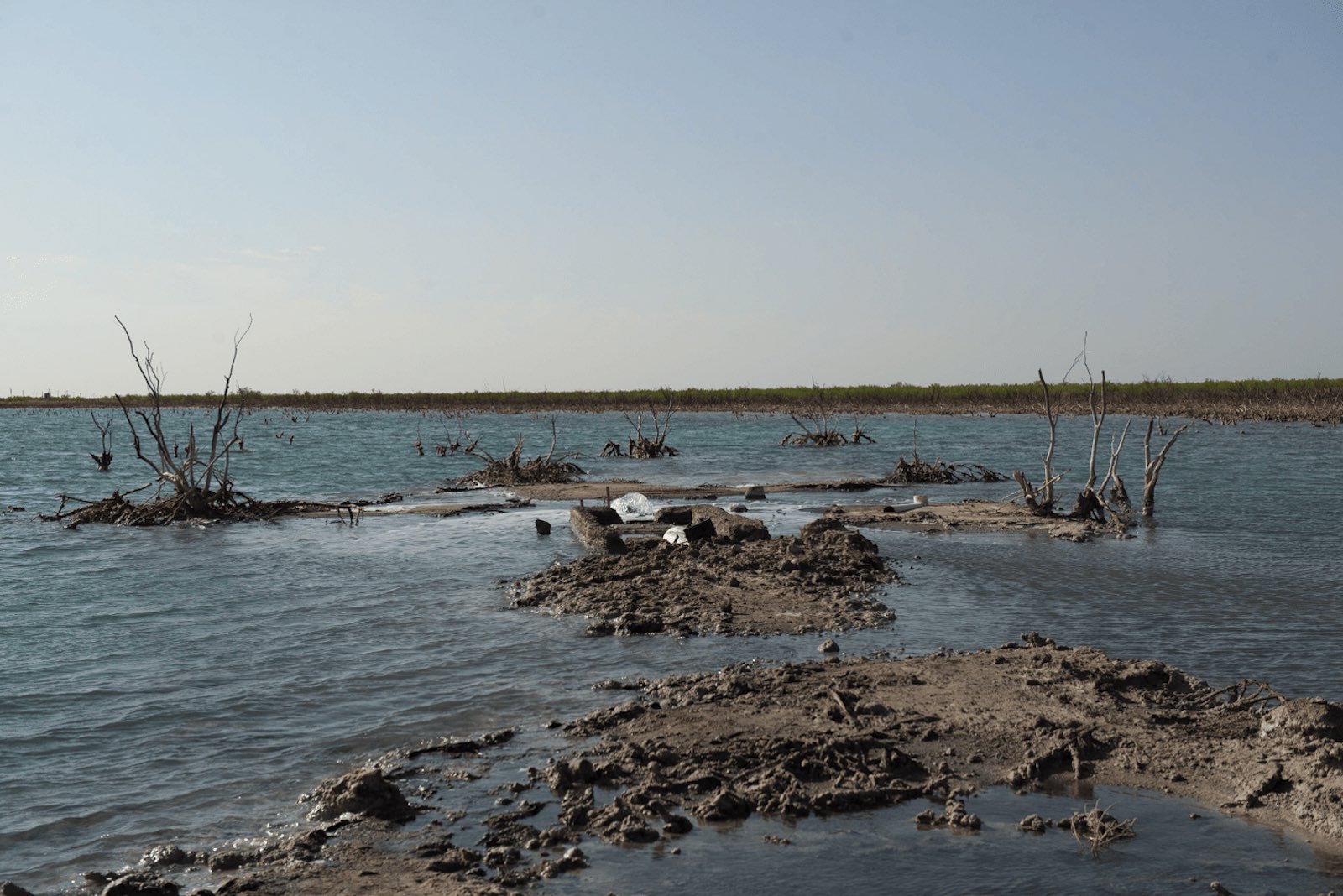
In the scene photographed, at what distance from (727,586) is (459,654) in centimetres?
365

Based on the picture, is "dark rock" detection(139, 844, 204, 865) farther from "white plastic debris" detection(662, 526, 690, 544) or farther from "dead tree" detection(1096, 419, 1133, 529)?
"dead tree" detection(1096, 419, 1133, 529)

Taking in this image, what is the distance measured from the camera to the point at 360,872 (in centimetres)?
495

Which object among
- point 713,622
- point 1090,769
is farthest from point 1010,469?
point 1090,769

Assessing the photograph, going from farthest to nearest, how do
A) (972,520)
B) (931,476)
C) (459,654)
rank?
(931,476), (972,520), (459,654)

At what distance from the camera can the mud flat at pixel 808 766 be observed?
16.9 ft

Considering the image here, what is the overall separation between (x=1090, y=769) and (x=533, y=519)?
14932 mm

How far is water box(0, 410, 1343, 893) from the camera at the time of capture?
5.17 metres

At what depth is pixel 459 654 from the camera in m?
9.49

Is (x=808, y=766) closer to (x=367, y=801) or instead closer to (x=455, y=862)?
(x=455, y=862)

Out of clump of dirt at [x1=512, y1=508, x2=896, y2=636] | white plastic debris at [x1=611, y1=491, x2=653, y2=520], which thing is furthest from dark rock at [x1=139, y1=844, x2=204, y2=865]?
white plastic debris at [x1=611, y1=491, x2=653, y2=520]

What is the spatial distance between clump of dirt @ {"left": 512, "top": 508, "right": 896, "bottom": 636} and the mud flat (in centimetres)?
221

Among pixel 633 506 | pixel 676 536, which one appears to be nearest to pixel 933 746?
pixel 676 536

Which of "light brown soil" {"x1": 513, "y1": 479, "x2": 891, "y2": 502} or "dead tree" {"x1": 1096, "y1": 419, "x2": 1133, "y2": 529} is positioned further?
"light brown soil" {"x1": 513, "y1": 479, "x2": 891, "y2": 502}

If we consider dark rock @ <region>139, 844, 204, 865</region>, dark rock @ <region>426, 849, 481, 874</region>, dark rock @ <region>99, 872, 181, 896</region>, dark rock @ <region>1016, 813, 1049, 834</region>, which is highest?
dark rock @ <region>1016, 813, 1049, 834</region>
